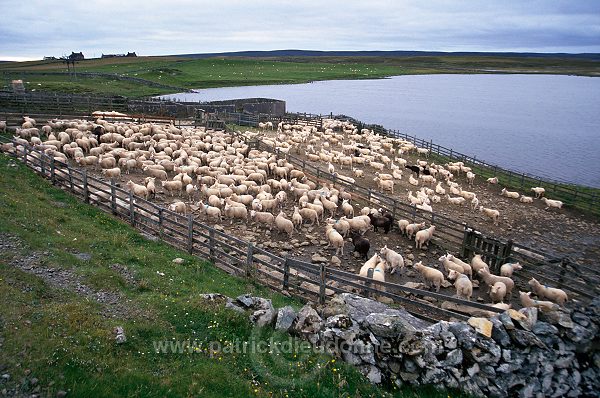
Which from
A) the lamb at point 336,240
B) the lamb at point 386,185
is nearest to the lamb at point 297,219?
the lamb at point 336,240

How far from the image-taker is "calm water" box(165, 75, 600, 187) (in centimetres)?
4991

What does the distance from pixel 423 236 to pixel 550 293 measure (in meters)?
5.61

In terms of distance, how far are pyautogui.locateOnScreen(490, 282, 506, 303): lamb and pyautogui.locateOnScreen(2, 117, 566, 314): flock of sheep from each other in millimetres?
30

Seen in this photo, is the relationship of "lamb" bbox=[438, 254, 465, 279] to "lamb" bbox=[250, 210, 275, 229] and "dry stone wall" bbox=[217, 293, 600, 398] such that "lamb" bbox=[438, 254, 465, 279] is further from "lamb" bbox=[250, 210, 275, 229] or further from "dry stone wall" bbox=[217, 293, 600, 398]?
"lamb" bbox=[250, 210, 275, 229]

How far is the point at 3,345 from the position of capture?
7090mm

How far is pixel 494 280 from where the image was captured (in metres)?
14.3

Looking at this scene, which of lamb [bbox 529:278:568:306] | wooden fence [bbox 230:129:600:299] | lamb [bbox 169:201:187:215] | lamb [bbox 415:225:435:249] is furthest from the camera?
lamb [bbox 169:201:187:215]

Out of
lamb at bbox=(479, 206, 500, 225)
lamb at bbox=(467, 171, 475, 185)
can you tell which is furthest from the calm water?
lamb at bbox=(479, 206, 500, 225)

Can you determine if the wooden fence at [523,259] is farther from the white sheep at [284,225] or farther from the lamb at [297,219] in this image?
the white sheep at [284,225]

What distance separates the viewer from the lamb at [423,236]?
1799 cm

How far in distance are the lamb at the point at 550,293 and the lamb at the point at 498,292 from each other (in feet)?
4.20

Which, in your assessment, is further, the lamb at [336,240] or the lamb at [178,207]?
the lamb at [178,207]

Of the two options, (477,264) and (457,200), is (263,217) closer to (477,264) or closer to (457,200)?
(477,264)

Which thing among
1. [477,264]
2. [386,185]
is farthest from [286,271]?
[386,185]
